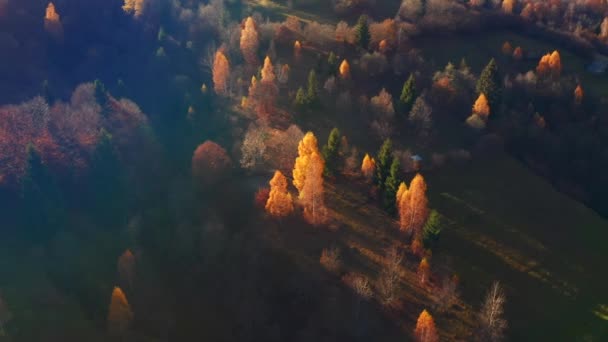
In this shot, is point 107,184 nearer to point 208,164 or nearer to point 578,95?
point 208,164

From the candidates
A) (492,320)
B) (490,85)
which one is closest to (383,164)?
(492,320)

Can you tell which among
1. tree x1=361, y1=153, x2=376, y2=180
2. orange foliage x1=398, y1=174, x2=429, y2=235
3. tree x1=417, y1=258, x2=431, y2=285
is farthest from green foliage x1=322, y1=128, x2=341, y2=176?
tree x1=417, y1=258, x2=431, y2=285

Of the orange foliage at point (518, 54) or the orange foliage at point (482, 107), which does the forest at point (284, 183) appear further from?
the orange foliage at point (518, 54)

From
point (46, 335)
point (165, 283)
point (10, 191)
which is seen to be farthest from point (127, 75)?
point (46, 335)

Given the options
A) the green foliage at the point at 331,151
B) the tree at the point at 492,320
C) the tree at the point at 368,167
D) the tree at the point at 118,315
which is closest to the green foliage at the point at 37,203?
the tree at the point at 118,315

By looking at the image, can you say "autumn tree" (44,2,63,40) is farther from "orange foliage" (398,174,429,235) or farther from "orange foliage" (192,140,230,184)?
"orange foliage" (398,174,429,235)

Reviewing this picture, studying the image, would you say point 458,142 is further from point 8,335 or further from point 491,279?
point 8,335
